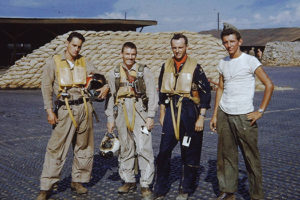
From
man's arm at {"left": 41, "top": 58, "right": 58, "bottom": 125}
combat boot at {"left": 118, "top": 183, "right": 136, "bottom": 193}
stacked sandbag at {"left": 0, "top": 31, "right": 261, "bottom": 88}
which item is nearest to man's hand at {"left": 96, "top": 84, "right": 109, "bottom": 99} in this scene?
man's arm at {"left": 41, "top": 58, "right": 58, "bottom": 125}

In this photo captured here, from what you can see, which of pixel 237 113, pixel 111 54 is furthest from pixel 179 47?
pixel 111 54

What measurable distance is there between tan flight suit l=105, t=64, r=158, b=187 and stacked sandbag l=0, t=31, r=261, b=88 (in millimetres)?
11598

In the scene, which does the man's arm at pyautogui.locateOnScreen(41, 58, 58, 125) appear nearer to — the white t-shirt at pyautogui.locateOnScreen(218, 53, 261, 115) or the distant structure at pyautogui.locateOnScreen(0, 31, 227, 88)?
the white t-shirt at pyautogui.locateOnScreen(218, 53, 261, 115)

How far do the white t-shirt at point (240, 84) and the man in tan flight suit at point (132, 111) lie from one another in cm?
86

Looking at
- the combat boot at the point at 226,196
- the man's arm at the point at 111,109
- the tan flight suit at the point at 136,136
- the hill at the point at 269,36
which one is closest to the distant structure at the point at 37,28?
the man's arm at the point at 111,109

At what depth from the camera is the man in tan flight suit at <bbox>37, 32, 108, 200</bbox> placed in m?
3.92

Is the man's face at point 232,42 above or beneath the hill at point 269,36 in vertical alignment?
beneath

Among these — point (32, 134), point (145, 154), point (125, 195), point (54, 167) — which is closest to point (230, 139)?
point (145, 154)

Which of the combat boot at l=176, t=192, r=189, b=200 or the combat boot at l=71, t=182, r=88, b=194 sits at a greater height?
the combat boot at l=71, t=182, r=88, b=194

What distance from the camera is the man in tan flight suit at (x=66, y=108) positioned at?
3.92m

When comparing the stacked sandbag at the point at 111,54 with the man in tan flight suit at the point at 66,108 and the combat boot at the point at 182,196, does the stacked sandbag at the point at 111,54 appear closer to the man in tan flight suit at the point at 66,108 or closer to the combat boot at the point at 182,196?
the man in tan flight suit at the point at 66,108

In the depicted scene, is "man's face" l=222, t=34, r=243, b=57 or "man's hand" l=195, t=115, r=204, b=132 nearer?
"man's face" l=222, t=34, r=243, b=57

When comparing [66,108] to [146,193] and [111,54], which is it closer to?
[146,193]

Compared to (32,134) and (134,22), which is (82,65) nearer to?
(32,134)
